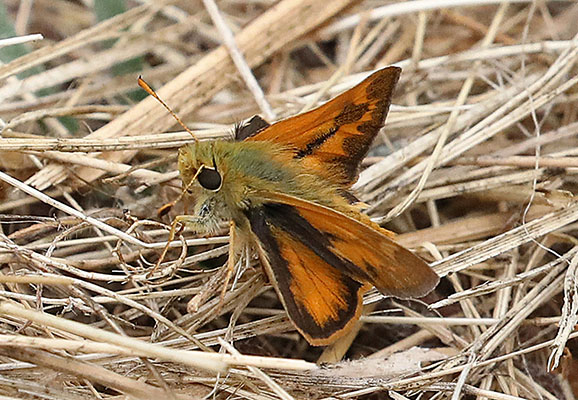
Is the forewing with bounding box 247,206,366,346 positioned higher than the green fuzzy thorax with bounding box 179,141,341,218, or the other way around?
the green fuzzy thorax with bounding box 179,141,341,218

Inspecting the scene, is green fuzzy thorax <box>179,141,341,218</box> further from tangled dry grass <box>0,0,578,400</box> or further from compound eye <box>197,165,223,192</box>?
tangled dry grass <box>0,0,578,400</box>

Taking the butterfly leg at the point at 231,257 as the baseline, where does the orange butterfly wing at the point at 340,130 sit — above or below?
above

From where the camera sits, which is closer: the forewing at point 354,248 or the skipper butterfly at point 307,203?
the forewing at point 354,248

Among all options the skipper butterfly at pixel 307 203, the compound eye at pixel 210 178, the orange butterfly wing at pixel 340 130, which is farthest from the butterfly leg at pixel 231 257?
the orange butterfly wing at pixel 340 130

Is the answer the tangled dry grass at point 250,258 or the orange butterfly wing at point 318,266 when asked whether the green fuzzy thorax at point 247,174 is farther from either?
the tangled dry grass at point 250,258

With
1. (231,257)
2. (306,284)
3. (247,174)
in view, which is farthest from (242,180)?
(306,284)

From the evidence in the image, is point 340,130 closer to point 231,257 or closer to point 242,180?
point 242,180

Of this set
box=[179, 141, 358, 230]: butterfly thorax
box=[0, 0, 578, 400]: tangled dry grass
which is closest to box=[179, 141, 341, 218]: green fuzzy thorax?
box=[179, 141, 358, 230]: butterfly thorax
